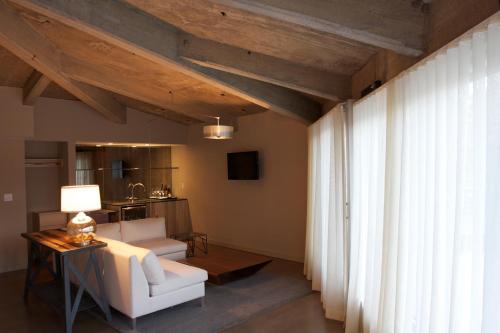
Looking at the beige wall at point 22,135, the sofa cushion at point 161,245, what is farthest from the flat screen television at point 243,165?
the beige wall at point 22,135

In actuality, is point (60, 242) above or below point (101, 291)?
above

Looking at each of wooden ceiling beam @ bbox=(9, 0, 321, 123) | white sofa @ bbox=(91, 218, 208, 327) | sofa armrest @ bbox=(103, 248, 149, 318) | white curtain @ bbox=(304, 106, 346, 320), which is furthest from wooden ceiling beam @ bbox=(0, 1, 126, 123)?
white curtain @ bbox=(304, 106, 346, 320)

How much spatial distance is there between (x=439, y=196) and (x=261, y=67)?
240 cm

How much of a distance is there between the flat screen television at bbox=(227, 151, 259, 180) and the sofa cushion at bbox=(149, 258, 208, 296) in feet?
9.12

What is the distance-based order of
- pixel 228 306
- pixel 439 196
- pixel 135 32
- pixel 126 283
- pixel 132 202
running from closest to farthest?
pixel 439 196
pixel 135 32
pixel 126 283
pixel 228 306
pixel 132 202

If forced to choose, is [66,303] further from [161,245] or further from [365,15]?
[365,15]

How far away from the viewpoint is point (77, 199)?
400cm

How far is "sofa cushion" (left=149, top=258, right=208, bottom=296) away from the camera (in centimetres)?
386

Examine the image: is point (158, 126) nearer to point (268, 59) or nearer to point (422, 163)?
point (268, 59)

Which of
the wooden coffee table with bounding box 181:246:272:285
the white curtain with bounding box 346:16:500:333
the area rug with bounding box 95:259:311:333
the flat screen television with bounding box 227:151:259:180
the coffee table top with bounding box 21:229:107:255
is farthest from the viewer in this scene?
the flat screen television with bounding box 227:151:259:180

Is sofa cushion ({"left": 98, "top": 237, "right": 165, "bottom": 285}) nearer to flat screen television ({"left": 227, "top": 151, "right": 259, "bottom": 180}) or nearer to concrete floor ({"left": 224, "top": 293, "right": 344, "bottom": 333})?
concrete floor ({"left": 224, "top": 293, "right": 344, "bottom": 333})

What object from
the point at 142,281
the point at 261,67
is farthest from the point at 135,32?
the point at 142,281

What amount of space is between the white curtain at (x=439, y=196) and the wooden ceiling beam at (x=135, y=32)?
196 cm

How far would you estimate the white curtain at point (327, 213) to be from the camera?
12.6ft
